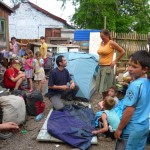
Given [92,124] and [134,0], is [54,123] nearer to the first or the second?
[92,124]

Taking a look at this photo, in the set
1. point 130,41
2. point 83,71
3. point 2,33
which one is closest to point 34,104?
point 83,71

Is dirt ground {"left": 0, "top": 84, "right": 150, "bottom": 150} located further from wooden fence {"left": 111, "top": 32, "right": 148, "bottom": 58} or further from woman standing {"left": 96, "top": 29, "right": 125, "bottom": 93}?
wooden fence {"left": 111, "top": 32, "right": 148, "bottom": 58}

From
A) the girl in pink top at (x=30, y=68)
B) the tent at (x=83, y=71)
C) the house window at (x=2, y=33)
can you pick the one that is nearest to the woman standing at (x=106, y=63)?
the tent at (x=83, y=71)

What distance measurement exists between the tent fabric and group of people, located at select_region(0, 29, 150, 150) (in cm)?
25

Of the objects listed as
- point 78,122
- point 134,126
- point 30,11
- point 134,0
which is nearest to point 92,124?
point 78,122

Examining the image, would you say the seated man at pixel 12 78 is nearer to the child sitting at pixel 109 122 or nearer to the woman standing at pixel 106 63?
the woman standing at pixel 106 63

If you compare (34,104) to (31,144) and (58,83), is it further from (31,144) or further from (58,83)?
(31,144)

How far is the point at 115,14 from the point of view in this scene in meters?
23.7

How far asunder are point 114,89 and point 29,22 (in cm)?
2716

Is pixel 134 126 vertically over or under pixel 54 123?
over

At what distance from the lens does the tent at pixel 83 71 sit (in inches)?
289

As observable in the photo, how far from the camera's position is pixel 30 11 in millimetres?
31516

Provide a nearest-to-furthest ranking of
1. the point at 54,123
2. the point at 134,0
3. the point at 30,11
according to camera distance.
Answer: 1. the point at 54,123
2. the point at 134,0
3. the point at 30,11

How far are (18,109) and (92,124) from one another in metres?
1.44
